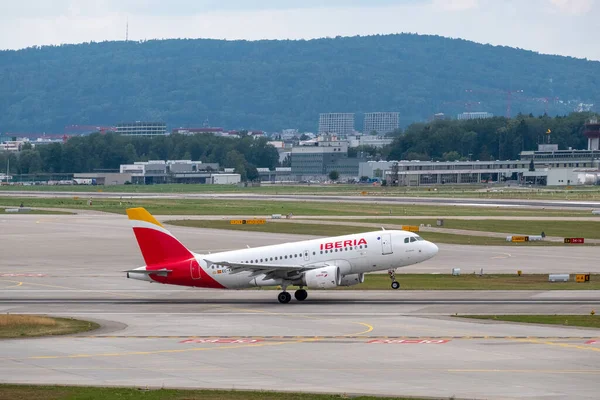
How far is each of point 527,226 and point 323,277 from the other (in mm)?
65905

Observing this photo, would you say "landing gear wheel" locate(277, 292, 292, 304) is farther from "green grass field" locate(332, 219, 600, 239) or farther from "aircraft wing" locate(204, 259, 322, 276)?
"green grass field" locate(332, 219, 600, 239)

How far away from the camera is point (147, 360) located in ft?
141

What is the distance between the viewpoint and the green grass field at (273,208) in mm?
146875

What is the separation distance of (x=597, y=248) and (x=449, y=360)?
59.8 metres

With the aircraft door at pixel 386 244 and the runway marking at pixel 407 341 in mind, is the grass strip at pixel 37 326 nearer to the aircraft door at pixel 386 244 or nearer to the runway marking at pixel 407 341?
the runway marking at pixel 407 341

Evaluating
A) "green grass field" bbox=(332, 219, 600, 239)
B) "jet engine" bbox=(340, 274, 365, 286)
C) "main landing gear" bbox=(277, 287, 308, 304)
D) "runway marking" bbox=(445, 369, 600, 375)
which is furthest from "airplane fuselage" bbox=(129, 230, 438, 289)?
"green grass field" bbox=(332, 219, 600, 239)

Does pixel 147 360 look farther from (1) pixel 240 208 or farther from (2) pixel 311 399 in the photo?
(1) pixel 240 208

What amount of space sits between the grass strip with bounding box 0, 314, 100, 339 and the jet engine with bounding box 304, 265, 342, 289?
13460 millimetres

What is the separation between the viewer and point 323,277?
6100 cm

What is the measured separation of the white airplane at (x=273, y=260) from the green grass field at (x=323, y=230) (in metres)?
41.9

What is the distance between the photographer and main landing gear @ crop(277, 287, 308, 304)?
2447 inches

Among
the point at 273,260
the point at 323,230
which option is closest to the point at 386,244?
the point at 273,260

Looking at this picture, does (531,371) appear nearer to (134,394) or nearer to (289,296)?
(134,394)

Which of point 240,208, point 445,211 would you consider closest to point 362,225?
point 445,211
